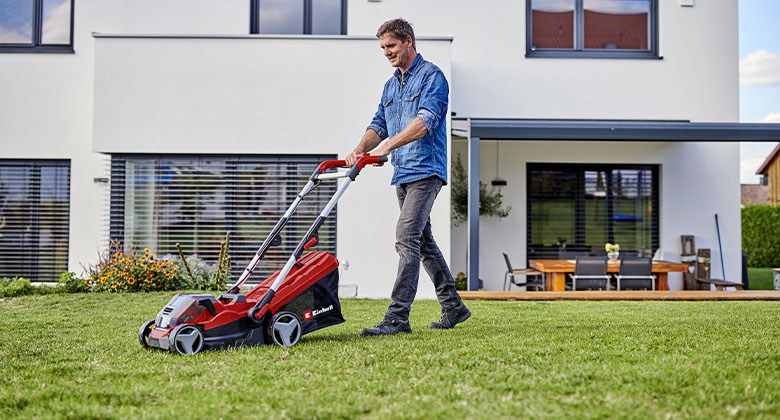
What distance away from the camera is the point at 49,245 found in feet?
31.7

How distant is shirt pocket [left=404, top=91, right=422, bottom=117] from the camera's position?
4.24 m

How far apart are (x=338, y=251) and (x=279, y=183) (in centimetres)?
114

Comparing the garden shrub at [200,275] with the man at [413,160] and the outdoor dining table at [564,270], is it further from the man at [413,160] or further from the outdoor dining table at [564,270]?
the man at [413,160]

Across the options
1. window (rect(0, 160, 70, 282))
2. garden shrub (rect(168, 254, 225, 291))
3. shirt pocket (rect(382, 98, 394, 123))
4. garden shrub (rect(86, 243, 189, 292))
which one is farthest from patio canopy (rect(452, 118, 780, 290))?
window (rect(0, 160, 70, 282))

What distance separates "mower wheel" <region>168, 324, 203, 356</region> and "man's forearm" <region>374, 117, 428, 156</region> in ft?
4.55

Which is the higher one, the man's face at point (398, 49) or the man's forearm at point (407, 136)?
the man's face at point (398, 49)

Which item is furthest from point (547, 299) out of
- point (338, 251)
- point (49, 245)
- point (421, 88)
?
point (49, 245)

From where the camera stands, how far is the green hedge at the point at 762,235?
18.8 meters

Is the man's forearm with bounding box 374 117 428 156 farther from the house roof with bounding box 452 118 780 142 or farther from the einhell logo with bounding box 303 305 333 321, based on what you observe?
the house roof with bounding box 452 118 780 142

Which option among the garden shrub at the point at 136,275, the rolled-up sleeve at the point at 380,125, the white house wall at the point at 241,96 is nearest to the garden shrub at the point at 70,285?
the garden shrub at the point at 136,275

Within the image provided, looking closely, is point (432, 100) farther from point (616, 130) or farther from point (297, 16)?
point (297, 16)

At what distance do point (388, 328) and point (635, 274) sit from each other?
5490 mm

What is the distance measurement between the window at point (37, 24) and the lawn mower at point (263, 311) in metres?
7.45

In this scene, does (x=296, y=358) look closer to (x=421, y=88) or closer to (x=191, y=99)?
(x=421, y=88)
